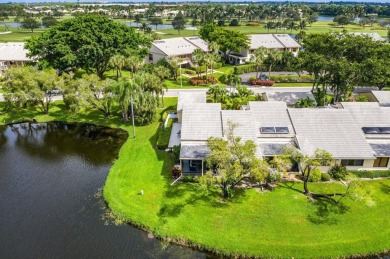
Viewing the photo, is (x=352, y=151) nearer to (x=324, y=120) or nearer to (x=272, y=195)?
(x=324, y=120)

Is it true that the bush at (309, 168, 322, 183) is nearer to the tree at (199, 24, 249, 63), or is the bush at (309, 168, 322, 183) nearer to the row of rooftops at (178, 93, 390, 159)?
the row of rooftops at (178, 93, 390, 159)

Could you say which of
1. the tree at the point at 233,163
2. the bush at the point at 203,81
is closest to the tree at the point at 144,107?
the tree at the point at 233,163

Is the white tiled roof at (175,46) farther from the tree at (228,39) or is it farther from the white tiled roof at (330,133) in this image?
the white tiled roof at (330,133)

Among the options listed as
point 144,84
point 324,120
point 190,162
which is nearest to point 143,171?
point 190,162

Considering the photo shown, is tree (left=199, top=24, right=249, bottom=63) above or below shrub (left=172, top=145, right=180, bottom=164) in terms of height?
above

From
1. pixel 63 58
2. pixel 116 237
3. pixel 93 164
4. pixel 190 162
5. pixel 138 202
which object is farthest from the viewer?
pixel 63 58

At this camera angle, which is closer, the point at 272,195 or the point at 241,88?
the point at 272,195

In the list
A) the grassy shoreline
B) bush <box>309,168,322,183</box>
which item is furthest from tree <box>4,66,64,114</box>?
bush <box>309,168,322,183</box>
